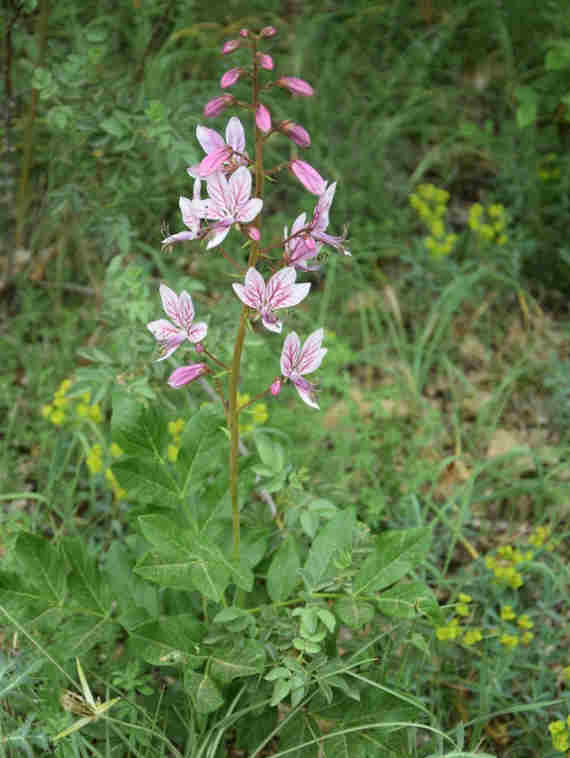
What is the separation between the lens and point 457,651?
8.20ft

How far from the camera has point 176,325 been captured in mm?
1788

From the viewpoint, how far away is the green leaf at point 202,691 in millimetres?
1828

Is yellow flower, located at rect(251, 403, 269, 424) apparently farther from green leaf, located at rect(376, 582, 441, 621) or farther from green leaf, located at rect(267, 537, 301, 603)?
green leaf, located at rect(376, 582, 441, 621)

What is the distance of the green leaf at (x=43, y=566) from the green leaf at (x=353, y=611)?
2.23ft

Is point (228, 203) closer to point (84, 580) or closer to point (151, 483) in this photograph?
point (151, 483)

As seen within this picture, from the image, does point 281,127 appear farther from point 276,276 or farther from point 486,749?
point 486,749

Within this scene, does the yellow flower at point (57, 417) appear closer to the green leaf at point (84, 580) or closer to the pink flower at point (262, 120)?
the green leaf at point (84, 580)

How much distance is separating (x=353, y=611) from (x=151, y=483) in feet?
1.89

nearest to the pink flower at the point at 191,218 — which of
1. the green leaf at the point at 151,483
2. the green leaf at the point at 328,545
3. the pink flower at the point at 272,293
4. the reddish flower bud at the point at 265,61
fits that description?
the pink flower at the point at 272,293

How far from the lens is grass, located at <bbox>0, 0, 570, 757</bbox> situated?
245 centimetres

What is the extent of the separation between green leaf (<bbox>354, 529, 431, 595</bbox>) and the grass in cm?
25

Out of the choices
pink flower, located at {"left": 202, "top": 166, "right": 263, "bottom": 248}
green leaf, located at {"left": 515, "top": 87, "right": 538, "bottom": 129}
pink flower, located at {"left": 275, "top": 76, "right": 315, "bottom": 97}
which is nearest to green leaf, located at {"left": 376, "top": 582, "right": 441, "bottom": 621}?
pink flower, located at {"left": 202, "top": 166, "right": 263, "bottom": 248}

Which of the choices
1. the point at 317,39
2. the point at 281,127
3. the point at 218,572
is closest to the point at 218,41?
the point at 317,39

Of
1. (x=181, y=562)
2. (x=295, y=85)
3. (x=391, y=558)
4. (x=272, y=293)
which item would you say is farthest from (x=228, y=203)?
(x=391, y=558)
